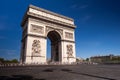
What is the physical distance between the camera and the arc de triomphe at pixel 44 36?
70.8ft

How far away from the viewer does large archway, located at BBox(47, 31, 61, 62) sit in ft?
89.6

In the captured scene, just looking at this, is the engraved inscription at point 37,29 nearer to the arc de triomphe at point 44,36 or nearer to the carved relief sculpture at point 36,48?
the arc de triomphe at point 44,36

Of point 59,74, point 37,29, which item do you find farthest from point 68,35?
point 59,74

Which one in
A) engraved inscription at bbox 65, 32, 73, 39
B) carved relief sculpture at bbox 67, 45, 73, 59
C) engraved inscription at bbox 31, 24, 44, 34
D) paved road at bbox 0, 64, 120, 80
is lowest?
paved road at bbox 0, 64, 120, 80

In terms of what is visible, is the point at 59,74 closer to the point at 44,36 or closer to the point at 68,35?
the point at 44,36

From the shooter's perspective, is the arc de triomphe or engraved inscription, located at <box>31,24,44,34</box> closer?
the arc de triomphe

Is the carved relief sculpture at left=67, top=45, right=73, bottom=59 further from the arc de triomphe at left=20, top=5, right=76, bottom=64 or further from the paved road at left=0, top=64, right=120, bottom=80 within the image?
the paved road at left=0, top=64, right=120, bottom=80

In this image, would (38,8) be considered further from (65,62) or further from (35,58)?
(65,62)

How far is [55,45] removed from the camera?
2939 centimetres

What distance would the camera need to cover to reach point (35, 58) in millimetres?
21234

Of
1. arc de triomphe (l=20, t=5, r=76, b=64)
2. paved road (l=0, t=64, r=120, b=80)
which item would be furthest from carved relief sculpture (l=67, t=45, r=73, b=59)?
paved road (l=0, t=64, r=120, b=80)

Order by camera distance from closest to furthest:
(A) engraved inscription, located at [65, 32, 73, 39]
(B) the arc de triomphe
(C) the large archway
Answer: (B) the arc de triomphe → (C) the large archway → (A) engraved inscription, located at [65, 32, 73, 39]

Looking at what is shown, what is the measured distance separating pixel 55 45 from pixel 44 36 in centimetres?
641

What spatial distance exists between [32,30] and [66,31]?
965 cm
